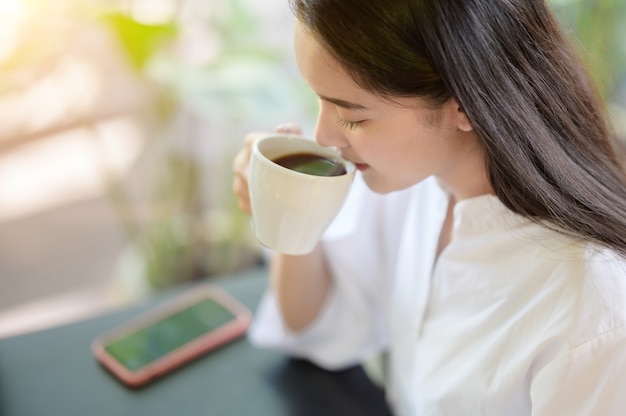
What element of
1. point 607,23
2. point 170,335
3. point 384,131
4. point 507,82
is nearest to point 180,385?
point 170,335

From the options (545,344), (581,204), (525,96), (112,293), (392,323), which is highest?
(525,96)

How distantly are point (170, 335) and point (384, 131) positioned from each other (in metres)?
0.50

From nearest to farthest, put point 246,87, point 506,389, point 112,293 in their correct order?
point 506,389 → point 246,87 → point 112,293

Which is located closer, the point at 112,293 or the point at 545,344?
the point at 545,344

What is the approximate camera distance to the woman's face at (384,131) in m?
0.65

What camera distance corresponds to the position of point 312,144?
0.79 meters

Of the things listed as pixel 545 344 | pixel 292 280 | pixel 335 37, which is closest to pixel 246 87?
pixel 292 280

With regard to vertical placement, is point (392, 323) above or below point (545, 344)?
below

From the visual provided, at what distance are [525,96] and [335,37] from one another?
20 centimetres

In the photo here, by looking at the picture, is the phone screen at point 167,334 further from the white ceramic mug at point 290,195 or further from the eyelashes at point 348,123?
the eyelashes at point 348,123

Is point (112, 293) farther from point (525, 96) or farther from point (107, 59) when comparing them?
point (525, 96)

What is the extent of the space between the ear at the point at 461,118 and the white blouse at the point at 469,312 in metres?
0.12

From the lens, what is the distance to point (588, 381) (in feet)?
2.18

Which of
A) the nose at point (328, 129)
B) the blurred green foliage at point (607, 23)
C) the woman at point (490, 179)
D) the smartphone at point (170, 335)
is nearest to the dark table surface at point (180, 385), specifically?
the smartphone at point (170, 335)
